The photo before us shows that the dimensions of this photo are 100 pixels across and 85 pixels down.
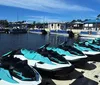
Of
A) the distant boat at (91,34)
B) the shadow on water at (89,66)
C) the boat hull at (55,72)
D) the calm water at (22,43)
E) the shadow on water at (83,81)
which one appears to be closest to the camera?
the shadow on water at (83,81)

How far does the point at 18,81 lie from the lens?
27.9 ft

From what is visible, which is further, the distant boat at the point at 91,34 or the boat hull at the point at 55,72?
the distant boat at the point at 91,34

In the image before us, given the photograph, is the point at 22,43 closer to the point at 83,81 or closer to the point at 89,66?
the point at 89,66

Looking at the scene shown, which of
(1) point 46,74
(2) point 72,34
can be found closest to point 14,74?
(1) point 46,74

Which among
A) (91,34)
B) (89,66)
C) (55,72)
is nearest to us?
(55,72)

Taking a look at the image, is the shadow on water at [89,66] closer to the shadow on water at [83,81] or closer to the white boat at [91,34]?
the shadow on water at [83,81]

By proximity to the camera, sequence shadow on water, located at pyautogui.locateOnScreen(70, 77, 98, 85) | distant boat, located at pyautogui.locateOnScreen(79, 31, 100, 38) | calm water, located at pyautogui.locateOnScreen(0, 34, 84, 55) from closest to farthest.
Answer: shadow on water, located at pyautogui.locateOnScreen(70, 77, 98, 85)
calm water, located at pyautogui.locateOnScreen(0, 34, 84, 55)
distant boat, located at pyautogui.locateOnScreen(79, 31, 100, 38)

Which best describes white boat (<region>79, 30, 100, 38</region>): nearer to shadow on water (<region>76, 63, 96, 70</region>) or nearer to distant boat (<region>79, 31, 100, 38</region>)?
distant boat (<region>79, 31, 100, 38</region>)

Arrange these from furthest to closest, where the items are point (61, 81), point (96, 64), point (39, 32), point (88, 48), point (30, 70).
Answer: point (39, 32), point (88, 48), point (96, 64), point (61, 81), point (30, 70)

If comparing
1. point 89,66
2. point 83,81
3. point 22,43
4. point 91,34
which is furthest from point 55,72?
point 91,34

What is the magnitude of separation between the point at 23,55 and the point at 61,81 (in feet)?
10.2

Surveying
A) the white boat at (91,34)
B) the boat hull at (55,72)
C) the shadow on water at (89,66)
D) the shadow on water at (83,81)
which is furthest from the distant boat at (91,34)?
the boat hull at (55,72)

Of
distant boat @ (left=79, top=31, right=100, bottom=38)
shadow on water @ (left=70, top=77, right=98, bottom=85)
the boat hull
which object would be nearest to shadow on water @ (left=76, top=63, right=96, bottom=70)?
shadow on water @ (left=70, top=77, right=98, bottom=85)

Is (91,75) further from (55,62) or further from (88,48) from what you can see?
(88,48)
